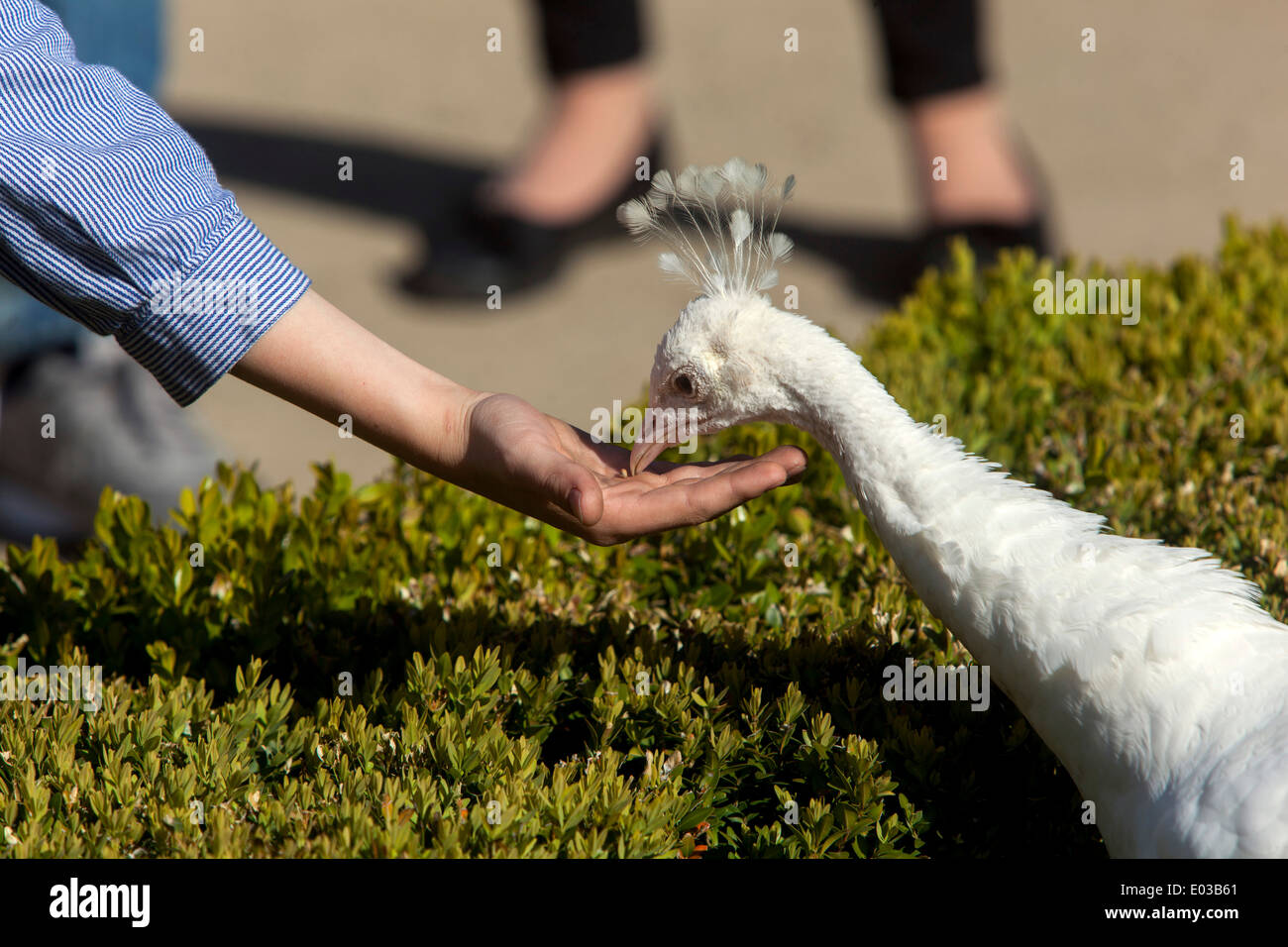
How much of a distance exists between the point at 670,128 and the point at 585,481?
258 inches

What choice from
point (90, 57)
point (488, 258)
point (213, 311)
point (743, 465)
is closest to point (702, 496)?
point (743, 465)

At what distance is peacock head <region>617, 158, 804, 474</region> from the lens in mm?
2746

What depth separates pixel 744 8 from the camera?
10.2 m

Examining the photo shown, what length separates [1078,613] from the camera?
95.6 inches

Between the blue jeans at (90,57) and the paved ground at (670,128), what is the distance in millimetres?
1093

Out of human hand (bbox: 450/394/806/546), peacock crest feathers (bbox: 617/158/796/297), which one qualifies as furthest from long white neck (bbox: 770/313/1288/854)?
peacock crest feathers (bbox: 617/158/796/297)

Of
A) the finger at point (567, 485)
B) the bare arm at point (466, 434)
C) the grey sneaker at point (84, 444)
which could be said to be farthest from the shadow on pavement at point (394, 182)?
the finger at point (567, 485)

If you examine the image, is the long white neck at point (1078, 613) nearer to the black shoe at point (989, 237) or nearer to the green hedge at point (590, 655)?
the green hedge at point (590, 655)

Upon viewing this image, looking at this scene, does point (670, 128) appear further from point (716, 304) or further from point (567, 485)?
point (567, 485)

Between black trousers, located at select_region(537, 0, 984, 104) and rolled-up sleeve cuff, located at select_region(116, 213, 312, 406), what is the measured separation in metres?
5.04

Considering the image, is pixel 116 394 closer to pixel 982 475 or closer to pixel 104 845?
pixel 104 845

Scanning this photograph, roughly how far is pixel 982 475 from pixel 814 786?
29.0 inches

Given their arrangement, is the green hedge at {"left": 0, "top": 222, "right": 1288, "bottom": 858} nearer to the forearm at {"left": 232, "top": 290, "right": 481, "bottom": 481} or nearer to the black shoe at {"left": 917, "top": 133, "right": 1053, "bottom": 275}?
the forearm at {"left": 232, "top": 290, "right": 481, "bottom": 481}

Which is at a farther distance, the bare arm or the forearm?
the forearm
